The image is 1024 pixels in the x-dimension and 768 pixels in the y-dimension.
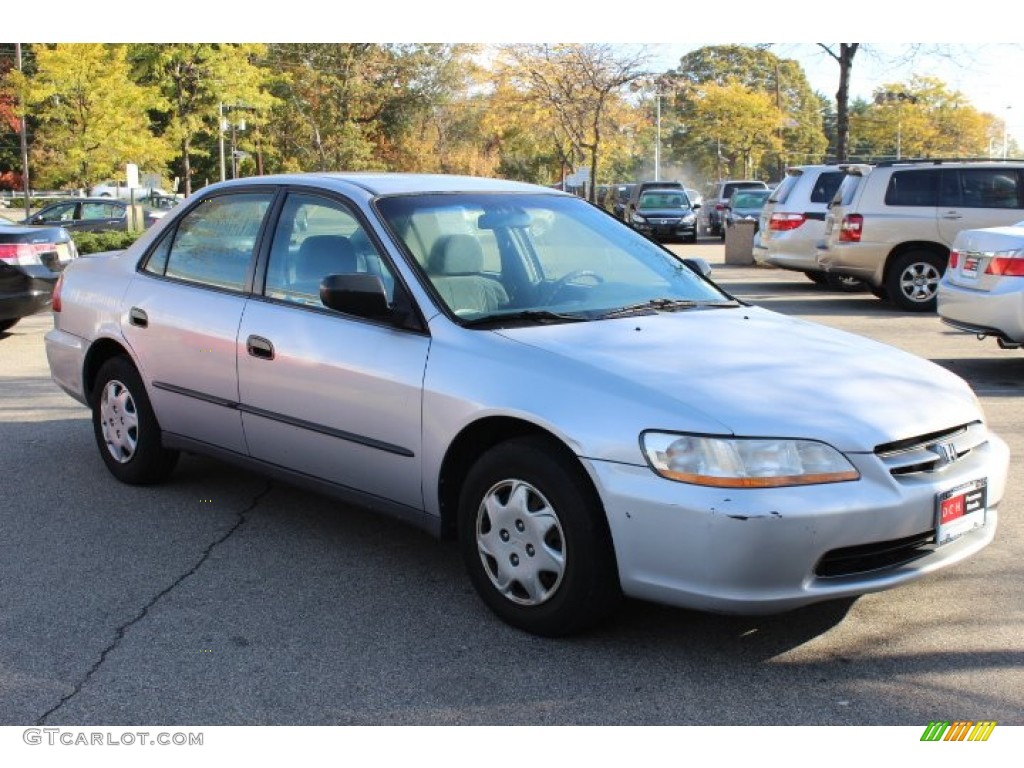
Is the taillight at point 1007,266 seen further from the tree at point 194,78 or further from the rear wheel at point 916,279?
the tree at point 194,78

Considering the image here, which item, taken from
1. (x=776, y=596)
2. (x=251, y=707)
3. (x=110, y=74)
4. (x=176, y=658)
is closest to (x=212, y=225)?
(x=176, y=658)

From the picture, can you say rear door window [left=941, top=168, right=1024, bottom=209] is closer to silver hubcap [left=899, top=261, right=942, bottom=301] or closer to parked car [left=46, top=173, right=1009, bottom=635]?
silver hubcap [left=899, top=261, right=942, bottom=301]

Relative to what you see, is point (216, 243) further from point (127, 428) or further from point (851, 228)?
point (851, 228)

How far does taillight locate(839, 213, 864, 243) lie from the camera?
14789 millimetres

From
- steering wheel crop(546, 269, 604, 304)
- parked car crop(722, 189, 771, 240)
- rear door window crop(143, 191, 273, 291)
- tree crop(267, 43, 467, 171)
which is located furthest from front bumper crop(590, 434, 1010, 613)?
tree crop(267, 43, 467, 171)

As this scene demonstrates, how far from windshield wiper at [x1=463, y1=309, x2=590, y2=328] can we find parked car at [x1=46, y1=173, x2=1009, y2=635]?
0.05 ft

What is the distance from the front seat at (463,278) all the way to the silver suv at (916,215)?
36.2 ft

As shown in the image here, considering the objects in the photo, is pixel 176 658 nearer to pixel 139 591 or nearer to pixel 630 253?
pixel 139 591

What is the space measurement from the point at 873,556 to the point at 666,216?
2904 cm

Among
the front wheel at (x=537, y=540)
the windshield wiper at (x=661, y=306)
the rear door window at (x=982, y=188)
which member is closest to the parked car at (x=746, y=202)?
the rear door window at (x=982, y=188)

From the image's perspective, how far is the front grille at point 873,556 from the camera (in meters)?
3.68

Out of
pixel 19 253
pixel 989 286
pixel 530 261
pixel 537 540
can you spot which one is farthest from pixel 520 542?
pixel 19 253

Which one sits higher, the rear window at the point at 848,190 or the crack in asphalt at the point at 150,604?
the rear window at the point at 848,190

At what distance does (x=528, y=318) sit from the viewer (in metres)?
4.50
